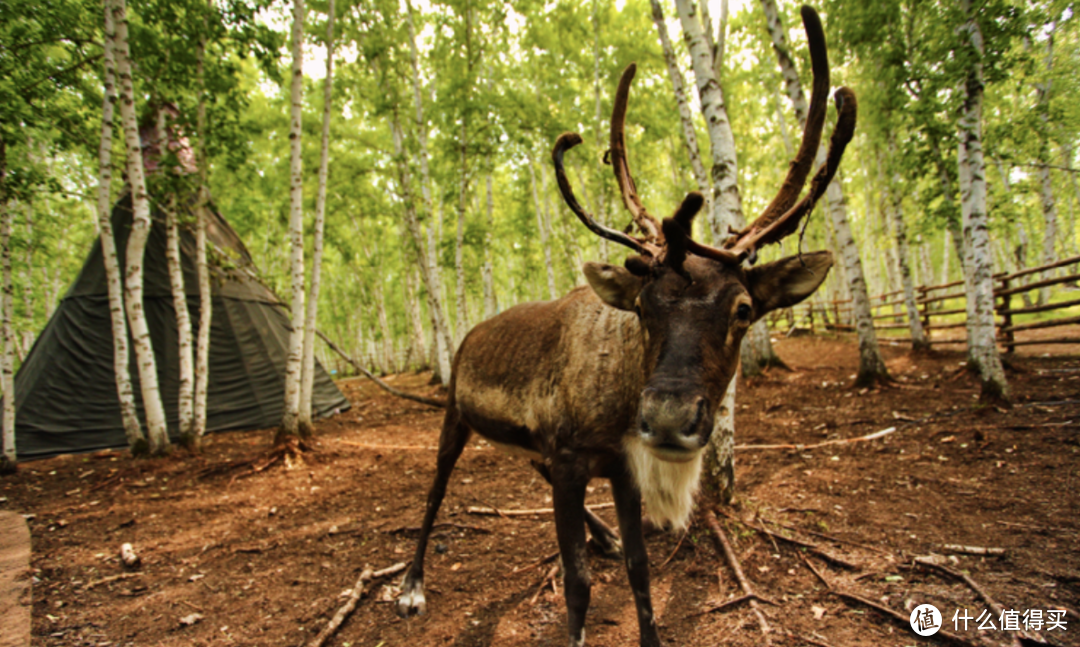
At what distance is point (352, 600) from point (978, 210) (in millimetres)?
9376

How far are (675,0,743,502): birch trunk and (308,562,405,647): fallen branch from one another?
2.96 metres

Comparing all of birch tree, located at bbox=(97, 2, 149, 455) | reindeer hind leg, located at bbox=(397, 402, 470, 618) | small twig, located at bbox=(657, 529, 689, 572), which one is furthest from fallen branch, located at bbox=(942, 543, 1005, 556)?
birch tree, located at bbox=(97, 2, 149, 455)

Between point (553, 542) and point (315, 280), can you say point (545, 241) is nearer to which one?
point (315, 280)

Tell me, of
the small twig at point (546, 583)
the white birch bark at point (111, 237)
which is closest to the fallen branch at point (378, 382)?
the white birch bark at point (111, 237)

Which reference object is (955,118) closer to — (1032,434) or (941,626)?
(1032,434)

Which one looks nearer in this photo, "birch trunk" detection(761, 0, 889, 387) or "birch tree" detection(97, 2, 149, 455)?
"birch tree" detection(97, 2, 149, 455)

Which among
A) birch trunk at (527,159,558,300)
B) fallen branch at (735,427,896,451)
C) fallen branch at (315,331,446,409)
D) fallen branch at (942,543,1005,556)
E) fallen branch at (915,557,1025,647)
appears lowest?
fallen branch at (915,557,1025,647)

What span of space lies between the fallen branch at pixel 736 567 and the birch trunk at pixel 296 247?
6.93 m

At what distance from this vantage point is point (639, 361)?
281cm

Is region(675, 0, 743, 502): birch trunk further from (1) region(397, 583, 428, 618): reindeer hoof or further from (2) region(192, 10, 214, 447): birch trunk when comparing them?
(2) region(192, 10, 214, 447): birch trunk

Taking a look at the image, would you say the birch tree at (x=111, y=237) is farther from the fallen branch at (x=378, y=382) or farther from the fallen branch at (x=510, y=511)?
the fallen branch at (x=510, y=511)

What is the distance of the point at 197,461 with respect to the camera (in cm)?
780

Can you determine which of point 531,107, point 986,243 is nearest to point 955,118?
point 986,243

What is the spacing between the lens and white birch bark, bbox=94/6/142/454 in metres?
7.09
